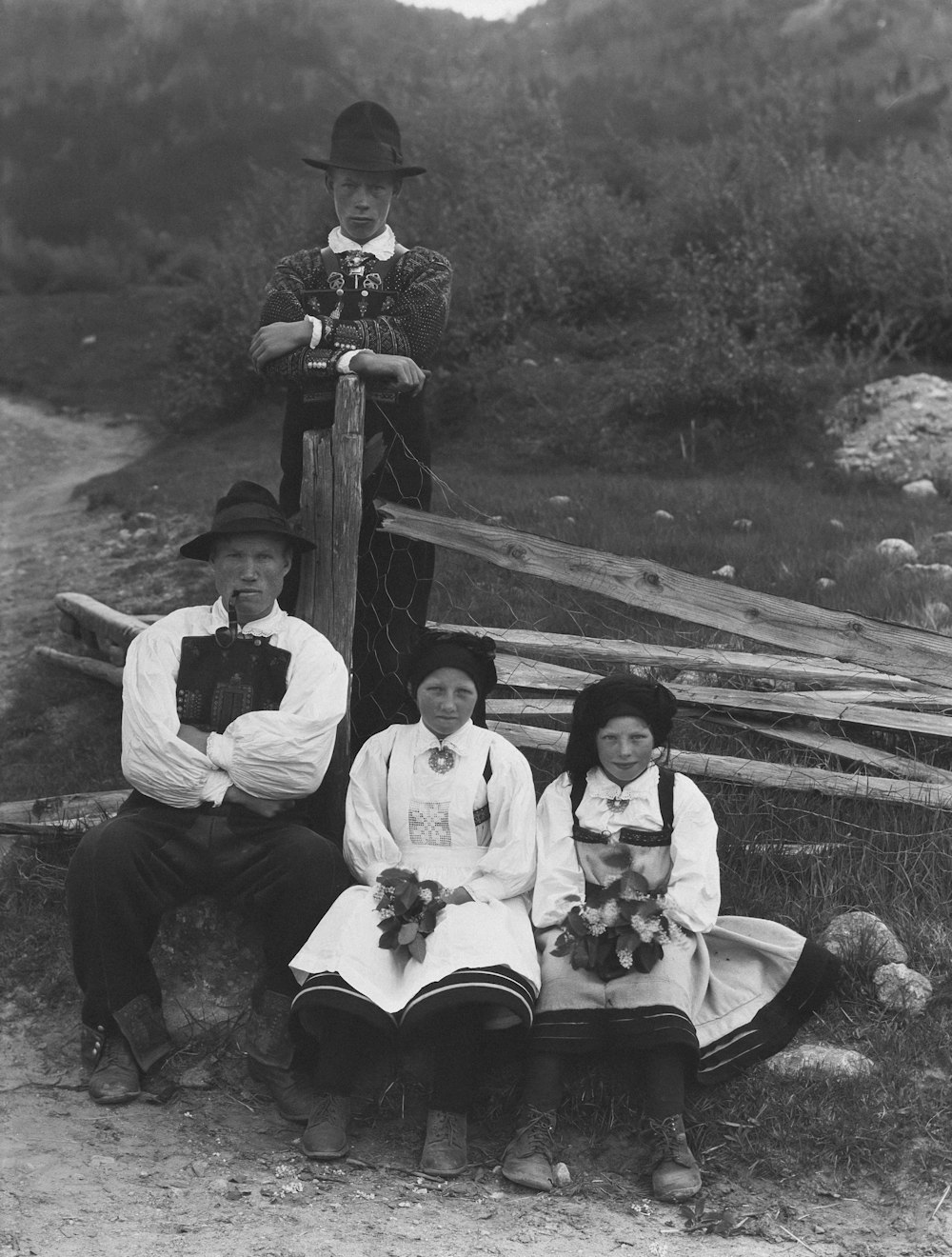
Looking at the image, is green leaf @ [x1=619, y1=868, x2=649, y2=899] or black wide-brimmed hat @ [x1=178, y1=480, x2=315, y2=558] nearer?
green leaf @ [x1=619, y1=868, x2=649, y2=899]

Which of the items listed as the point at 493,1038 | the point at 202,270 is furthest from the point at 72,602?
the point at 202,270

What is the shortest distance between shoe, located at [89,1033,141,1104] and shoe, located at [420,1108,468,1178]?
0.94 meters

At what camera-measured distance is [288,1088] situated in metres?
4.06

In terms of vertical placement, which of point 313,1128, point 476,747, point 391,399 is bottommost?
point 313,1128

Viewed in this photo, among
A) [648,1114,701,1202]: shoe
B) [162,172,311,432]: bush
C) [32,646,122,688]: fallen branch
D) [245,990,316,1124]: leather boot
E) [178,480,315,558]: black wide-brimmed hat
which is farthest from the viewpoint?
[162,172,311,432]: bush

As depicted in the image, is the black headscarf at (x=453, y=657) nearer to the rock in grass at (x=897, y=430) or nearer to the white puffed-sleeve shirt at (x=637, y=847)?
the white puffed-sleeve shirt at (x=637, y=847)

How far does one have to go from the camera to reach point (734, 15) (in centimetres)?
2130

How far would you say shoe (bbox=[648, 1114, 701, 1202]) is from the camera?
11.7 feet

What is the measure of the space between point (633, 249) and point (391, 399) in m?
9.46

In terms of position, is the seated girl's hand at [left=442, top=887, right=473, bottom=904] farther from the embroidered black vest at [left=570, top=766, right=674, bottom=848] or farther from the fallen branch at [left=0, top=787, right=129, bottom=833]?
the fallen branch at [left=0, top=787, right=129, bottom=833]

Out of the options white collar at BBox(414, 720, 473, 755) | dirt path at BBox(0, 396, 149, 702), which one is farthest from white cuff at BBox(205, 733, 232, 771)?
dirt path at BBox(0, 396, 149, 702)

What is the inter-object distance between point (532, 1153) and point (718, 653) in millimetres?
2264

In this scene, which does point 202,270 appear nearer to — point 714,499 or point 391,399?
point 714,499

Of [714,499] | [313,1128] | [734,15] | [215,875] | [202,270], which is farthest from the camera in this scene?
[734,15]
